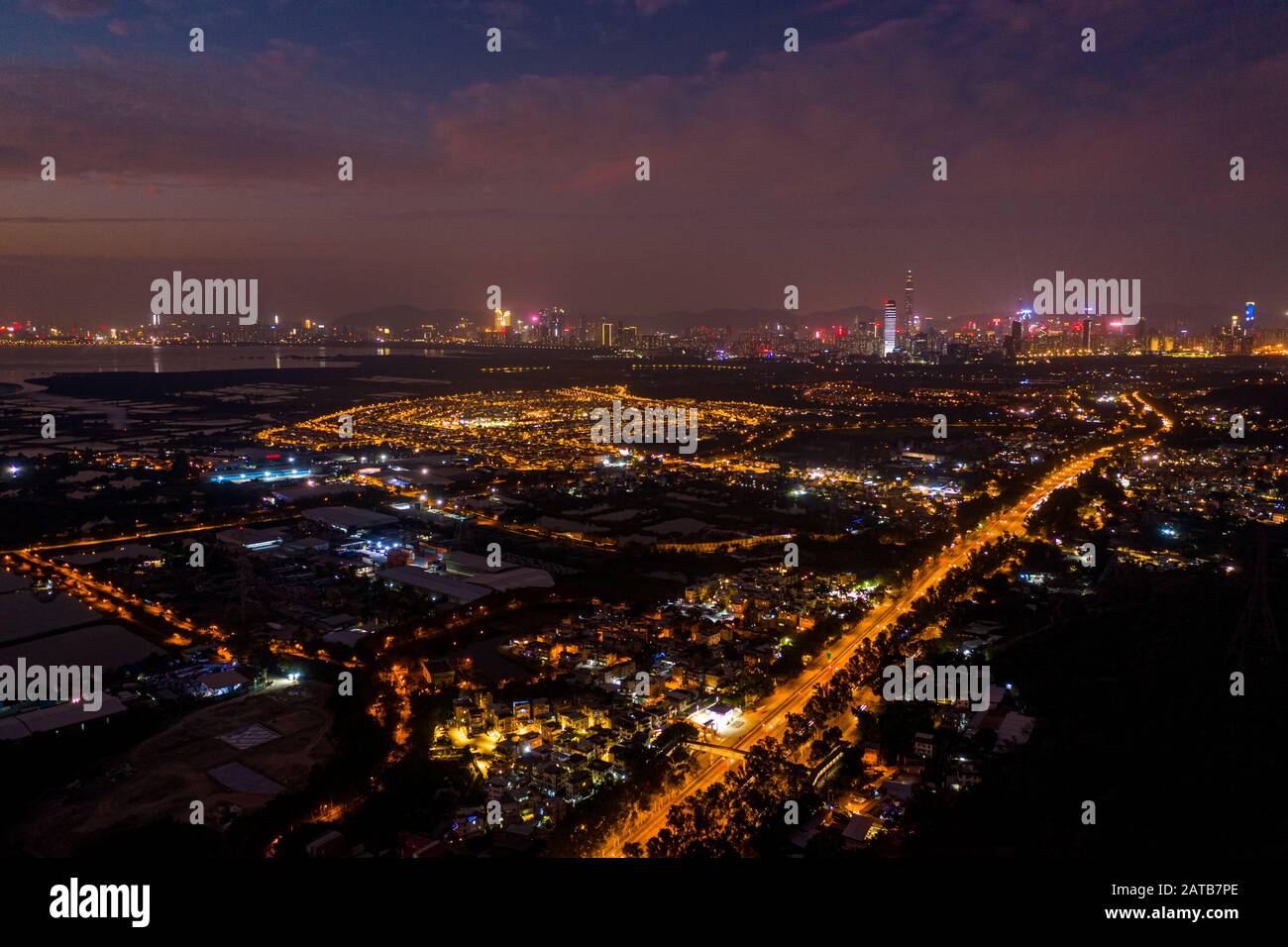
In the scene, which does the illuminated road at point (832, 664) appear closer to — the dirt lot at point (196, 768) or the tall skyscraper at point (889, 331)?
the dirt lot at point (196, 768)

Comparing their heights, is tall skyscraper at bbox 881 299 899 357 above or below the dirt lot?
above

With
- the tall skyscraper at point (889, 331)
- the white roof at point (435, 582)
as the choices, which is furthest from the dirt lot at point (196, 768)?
the tall skyscraper at point (889, 331)

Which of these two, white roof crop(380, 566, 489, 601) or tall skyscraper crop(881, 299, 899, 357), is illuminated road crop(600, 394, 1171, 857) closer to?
white roof crop(380, 566, 489, 601)

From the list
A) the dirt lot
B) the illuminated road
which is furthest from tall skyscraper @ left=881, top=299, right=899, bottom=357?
the dirt lot

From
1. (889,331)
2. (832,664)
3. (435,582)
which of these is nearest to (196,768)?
(435,582)

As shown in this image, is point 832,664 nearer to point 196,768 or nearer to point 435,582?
point 435,582

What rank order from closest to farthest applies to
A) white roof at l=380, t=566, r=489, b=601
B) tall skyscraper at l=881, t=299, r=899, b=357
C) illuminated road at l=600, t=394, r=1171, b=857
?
illuminated road at l=600, t=394, r=1171, b=857
white roof at l=380, t=566, r=489, b=601
tall skyscraper at l=881, t=299, r=899, b=357

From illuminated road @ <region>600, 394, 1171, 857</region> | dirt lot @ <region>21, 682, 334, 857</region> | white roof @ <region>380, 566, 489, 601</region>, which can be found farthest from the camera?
white roof @ <region>380, 566, 489, 601</region>
